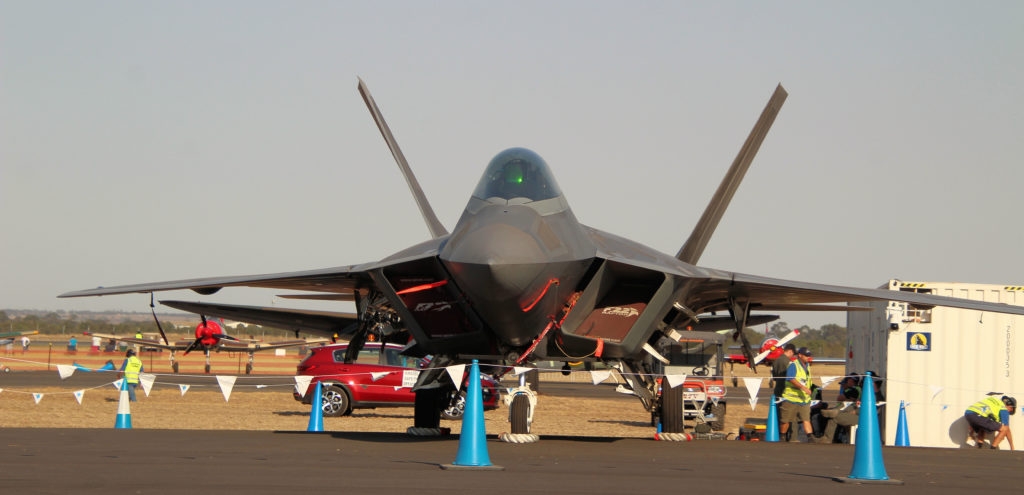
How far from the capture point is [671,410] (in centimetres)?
1215

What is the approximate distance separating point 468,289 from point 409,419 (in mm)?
13016

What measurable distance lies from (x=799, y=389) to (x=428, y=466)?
823 cm

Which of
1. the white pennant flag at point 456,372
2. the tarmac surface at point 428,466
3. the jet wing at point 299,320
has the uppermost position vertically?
the jet wing at point 299,320

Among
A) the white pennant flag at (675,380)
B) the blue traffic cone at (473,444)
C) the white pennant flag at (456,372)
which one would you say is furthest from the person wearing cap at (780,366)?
the blue traffic cone at (473,444)

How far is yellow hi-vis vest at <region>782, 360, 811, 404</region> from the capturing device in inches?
559

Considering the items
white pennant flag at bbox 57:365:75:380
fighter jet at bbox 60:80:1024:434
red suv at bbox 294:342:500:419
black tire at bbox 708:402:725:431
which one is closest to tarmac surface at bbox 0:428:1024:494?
fighter jet at bbox 60:80:1024:434

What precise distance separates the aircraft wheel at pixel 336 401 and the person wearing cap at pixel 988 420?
1161cm

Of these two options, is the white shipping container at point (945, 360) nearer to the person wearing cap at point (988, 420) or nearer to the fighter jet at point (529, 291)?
the person wearing cap at point (988, 420)

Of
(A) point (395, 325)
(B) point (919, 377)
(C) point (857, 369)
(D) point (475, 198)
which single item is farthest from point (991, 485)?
(C) point (857, 369)

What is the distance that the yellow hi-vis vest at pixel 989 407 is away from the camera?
1445 cm

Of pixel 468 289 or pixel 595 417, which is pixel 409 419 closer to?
pixel 595 417

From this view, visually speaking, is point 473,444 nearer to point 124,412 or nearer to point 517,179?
point 517,179

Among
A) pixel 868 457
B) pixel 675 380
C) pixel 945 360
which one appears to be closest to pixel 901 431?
pixel 945 360

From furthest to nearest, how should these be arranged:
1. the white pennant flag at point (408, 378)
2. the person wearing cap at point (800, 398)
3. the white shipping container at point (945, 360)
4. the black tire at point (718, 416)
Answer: the white pennant flag at point (408, 378) → the black tire at point (718, 416) → the white shipping container at point (945, 360) → the person wearing cap at point (800, 398)
